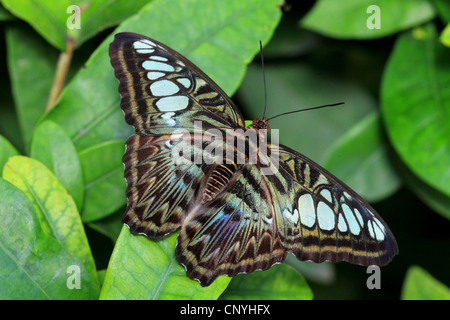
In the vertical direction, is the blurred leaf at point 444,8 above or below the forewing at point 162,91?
above

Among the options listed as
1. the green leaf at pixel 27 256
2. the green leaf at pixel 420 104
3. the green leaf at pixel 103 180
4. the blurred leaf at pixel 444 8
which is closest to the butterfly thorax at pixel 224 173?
the green leaf at pixel 103 180

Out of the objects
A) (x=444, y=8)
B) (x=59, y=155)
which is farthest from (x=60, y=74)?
(x=444, y=8)

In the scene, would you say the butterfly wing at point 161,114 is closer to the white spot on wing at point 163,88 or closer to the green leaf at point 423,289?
the white spot on wing at point 163,88

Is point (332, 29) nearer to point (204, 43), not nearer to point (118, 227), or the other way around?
point (204, 43)

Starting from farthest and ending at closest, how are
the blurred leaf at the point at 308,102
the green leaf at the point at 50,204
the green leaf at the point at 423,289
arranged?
the blurred leaf at the point at 308,102 < the green leaf at the point at 423,289 < the green leaf at the point at 50,204

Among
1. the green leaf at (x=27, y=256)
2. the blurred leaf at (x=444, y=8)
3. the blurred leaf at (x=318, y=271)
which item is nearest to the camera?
the green leaf at (x=27, y=256)

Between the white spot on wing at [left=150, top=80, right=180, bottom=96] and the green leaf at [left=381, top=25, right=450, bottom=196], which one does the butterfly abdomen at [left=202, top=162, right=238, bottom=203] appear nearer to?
the white spot on wing at [left=150, top=80, right=180, bottom=96]

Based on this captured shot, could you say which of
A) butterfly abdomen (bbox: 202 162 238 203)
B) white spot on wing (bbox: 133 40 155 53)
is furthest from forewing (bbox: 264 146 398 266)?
white spot on wing (bbox: 133 40 155 53)
